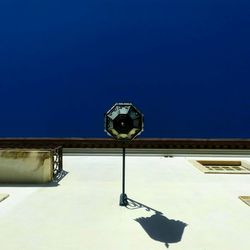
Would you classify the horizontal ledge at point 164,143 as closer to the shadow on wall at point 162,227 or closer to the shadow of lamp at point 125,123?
the shadow of lamp at point 125,123

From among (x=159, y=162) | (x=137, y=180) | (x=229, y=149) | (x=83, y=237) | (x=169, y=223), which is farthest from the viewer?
(x=229, y=149)

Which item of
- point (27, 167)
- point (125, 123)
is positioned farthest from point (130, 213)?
point (27, 167)

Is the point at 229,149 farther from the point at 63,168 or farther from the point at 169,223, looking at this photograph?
the point at 169,223

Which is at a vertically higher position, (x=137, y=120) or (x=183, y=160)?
(x=137, y=120)

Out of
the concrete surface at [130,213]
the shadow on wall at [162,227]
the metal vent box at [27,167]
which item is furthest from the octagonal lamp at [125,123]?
the metal vent box at [27,167]

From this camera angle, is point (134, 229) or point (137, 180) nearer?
point (134, 229)

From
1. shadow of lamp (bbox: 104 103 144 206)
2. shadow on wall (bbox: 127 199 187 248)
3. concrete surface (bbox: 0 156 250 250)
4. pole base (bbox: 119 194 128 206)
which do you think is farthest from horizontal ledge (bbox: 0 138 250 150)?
shadow on wall (bbox: 127 199 187 248)

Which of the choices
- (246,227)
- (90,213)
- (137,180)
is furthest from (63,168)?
(246,227)

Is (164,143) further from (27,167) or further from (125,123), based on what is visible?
(125,123)

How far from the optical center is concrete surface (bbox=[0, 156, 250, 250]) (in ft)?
20.0

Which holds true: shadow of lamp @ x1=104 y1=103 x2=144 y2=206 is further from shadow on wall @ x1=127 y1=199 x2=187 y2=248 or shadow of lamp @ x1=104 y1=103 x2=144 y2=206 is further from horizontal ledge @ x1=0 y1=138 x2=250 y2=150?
horizontal ledge @ x1=0 y1=138 x2=250 y2=150

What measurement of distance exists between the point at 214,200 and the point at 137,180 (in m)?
3.33

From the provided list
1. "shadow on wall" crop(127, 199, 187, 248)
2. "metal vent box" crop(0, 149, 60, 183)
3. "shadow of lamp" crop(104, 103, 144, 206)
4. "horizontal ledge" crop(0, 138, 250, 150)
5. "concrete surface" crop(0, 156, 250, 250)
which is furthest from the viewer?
"horizontal ledge" crop(0, 138, 250, 150)

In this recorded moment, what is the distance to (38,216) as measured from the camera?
7.55m
